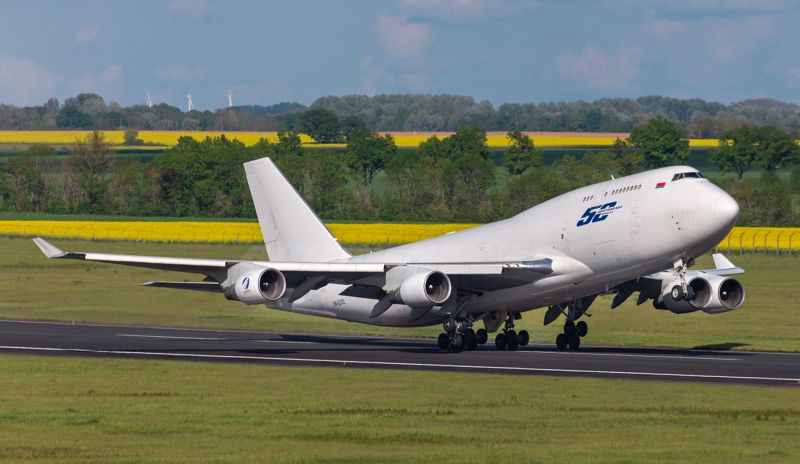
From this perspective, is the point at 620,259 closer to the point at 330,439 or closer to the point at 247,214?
the point at 330,439

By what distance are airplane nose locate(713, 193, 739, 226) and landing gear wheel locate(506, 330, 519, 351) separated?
925 centimetres

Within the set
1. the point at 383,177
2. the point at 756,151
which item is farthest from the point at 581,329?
the point at 756,151

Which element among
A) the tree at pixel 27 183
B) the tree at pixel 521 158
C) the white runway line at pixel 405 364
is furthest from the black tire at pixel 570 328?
the tree at pixel 521 158

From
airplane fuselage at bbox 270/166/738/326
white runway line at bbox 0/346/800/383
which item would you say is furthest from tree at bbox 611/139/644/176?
white runway line at bbox 0/346/800/383

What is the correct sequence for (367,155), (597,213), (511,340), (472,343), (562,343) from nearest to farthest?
(597,213), (472,343), (562,343), (511,340), (367,155)

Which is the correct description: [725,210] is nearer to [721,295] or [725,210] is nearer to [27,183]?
[721,295]

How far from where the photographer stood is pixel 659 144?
158625mm

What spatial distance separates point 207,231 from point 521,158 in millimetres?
56238

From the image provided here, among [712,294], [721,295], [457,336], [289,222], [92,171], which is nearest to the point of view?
[712,294]

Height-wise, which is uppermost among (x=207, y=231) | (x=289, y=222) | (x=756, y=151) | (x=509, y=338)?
(x=756, y=151)

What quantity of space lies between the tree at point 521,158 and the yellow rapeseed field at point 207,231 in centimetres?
4781

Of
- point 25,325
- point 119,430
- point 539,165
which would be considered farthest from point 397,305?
point 539,165

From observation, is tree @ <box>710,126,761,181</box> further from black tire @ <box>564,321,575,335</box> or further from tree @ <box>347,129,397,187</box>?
black tire @ <box>564,321,575,335</box>

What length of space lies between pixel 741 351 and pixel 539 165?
115 m
